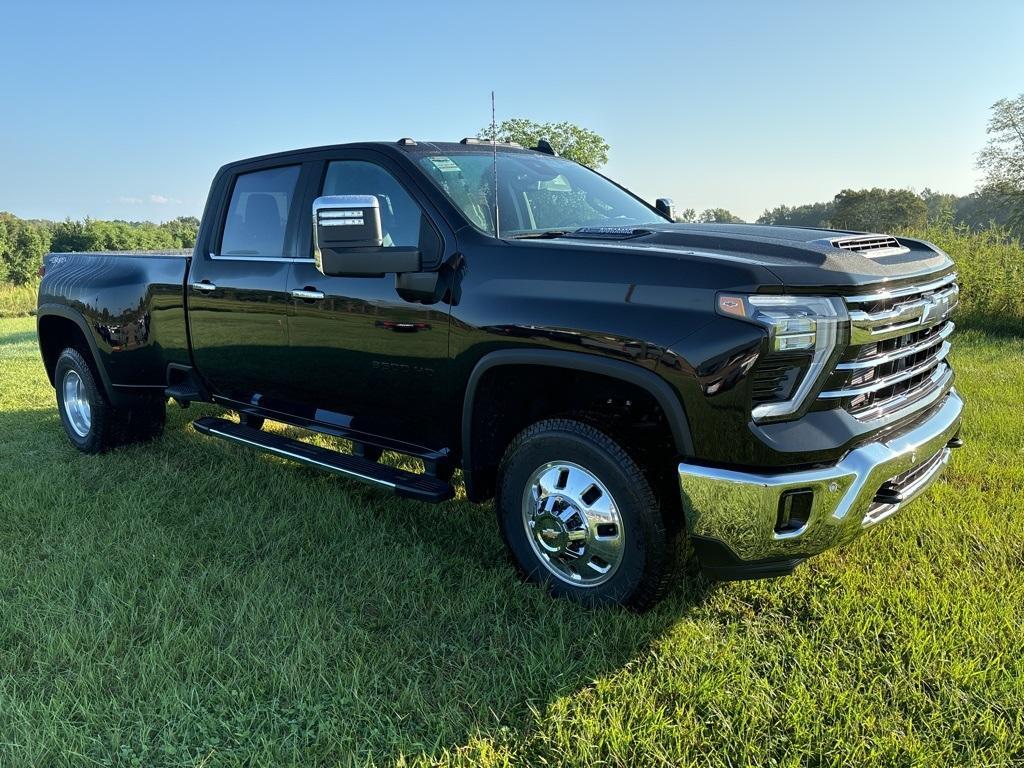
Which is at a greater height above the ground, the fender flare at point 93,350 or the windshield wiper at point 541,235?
the windshield wiper at point 541,235

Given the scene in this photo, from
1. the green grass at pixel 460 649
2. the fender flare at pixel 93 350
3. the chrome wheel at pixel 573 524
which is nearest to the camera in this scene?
the green grass at pixel 460 649

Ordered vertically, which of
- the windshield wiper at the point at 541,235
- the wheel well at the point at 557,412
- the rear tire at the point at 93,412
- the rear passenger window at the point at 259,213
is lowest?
the rear tire at the point at 93,412

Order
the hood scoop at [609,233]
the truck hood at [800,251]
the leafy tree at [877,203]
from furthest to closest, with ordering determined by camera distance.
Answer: the leafy tree at [877,203], the hood scoop at [609,233], the truck hood at [800,251]

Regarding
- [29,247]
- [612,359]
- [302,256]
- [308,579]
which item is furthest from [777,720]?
[29,247]

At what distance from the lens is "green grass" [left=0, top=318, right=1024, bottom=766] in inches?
90.2

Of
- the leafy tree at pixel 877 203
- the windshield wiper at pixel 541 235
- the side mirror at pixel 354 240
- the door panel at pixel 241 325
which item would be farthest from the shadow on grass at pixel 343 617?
the leafy tree at pixel 877 203

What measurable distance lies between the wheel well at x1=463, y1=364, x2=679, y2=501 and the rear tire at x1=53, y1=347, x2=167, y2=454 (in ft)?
10.3

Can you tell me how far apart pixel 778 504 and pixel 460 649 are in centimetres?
126

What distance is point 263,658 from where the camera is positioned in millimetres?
2729

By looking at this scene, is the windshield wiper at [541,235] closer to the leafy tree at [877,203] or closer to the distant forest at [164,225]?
the distant forest at [164,225]

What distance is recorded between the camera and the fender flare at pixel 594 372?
2570mm

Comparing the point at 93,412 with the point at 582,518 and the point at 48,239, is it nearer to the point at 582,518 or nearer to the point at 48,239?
the point at 582,518

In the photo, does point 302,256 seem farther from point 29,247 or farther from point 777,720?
point 29,247

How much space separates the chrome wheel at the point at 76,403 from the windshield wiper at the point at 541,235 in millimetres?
3878
